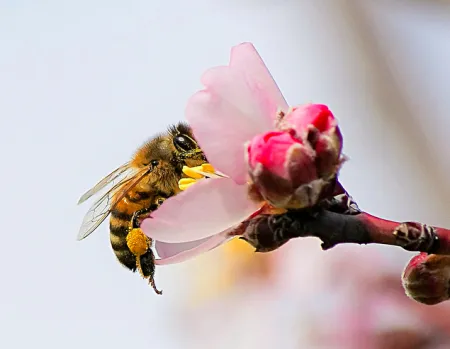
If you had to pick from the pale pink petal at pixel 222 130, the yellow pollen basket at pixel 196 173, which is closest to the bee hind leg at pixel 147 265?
the yellow pollen basket at pixel 196 173

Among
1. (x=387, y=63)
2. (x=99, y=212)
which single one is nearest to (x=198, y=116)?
(x=99, y=212)

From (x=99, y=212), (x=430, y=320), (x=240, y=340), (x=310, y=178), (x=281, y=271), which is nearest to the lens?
(x=310, y=178)

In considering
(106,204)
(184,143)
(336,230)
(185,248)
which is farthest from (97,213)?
(336,230)

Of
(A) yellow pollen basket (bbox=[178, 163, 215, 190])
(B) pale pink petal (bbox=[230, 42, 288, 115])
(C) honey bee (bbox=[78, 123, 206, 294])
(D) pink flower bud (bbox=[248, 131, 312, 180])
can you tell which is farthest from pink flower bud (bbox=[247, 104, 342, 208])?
(C) honey bee (bbox=[78, 123, 206, 294])

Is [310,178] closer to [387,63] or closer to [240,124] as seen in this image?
[240,124]

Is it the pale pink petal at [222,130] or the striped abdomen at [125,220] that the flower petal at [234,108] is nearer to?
the pale pink petal at [222,130]
